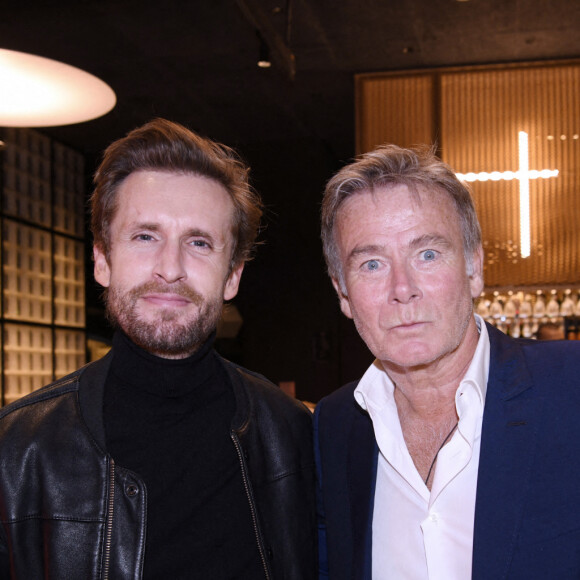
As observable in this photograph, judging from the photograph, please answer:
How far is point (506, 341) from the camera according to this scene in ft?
5.88

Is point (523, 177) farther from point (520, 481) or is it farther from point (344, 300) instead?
point (520, 481)

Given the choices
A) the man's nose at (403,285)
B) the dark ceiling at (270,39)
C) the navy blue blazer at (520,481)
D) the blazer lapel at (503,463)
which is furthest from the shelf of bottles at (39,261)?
the blazer lapel at (503,463)

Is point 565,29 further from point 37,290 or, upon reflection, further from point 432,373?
point 37,290

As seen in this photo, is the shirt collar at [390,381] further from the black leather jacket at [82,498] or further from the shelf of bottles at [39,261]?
the shelf of bottles at [39,261]

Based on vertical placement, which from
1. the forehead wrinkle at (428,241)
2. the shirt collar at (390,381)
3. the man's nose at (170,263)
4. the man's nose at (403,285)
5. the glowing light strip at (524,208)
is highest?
the glowing light strip at (524,208)

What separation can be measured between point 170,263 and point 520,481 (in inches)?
37.5

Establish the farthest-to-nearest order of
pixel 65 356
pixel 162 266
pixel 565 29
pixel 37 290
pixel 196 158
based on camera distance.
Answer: pixel 65 356 → pixel 37 290 → pixel 565 29 → pixel 196 158 → pixel 162 266

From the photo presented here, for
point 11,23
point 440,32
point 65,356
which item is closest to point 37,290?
point 65,356

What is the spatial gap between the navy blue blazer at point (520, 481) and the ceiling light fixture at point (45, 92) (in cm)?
262

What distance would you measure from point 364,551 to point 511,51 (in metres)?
4.76

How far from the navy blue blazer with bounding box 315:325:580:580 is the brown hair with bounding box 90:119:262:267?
0.78 metres

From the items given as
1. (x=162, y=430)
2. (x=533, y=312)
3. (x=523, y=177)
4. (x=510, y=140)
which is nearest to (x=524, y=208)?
(x=523, y=177)

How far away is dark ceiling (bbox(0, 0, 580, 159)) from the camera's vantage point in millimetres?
5070

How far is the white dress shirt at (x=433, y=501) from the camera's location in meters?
1.61
